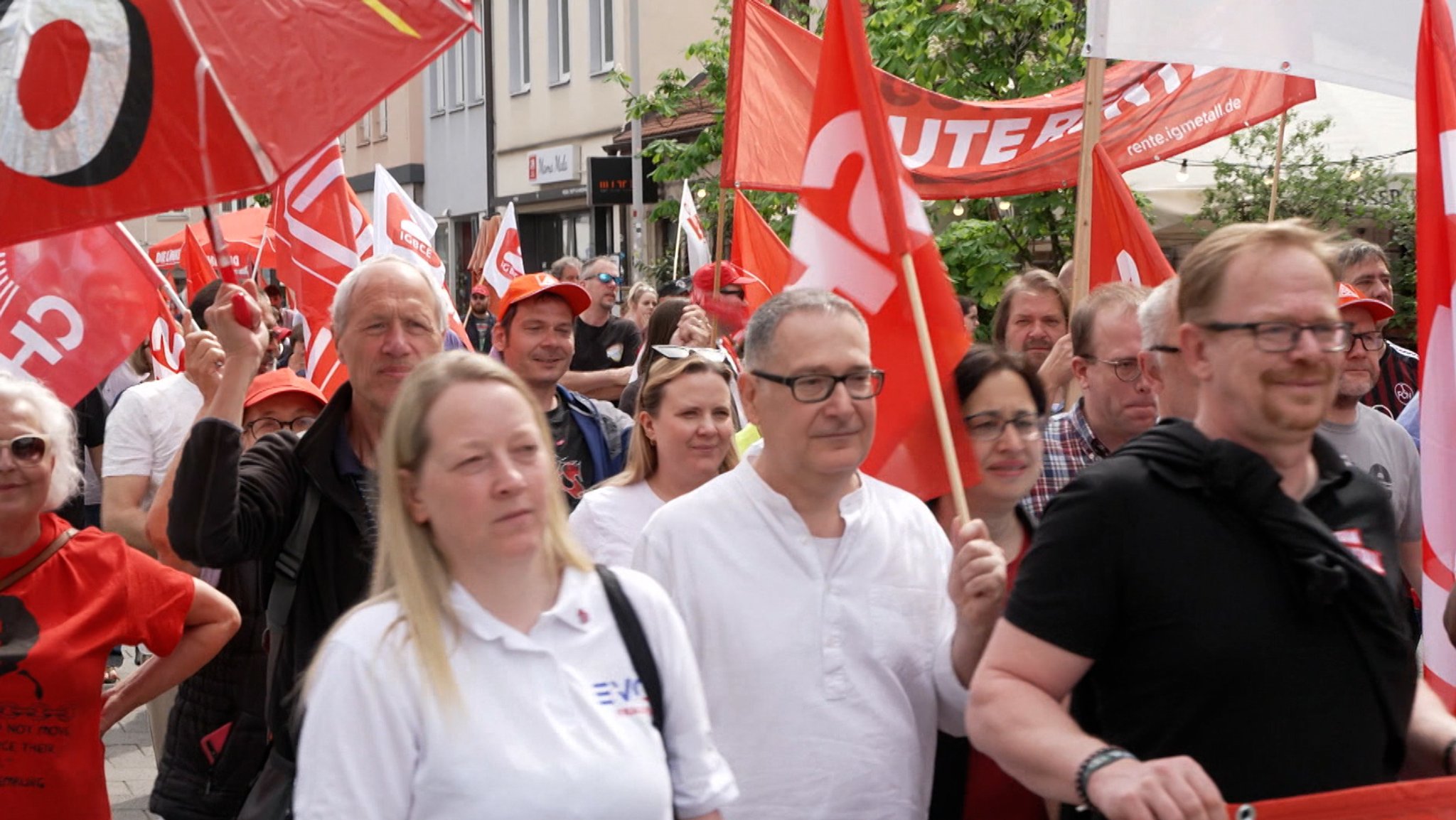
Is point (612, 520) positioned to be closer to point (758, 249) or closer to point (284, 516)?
point (284, 516)

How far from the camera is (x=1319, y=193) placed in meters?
13.6

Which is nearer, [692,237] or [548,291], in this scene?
[548,291]

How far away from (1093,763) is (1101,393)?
8.21 ft

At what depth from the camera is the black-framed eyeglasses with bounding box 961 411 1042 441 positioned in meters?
4.37

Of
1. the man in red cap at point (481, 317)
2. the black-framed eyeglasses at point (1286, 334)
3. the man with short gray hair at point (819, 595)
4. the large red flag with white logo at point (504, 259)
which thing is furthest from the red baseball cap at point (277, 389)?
the man in red cap at point (481, 317)

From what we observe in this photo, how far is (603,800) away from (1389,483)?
3772mm

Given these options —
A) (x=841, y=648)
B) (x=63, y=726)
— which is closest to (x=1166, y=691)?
(x=841, y=648)

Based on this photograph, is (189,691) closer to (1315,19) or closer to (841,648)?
(841,648)

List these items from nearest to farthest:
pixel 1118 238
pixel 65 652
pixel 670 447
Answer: pixel 65 652 < pixel 670 447 < pixel 1118 238

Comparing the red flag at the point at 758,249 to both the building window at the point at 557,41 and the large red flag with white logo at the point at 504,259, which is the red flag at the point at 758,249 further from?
the building window at the point at 557,41

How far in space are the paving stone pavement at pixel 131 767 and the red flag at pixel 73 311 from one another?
161cm

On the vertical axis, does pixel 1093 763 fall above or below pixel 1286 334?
below

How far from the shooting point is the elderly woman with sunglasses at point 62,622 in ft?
13.6

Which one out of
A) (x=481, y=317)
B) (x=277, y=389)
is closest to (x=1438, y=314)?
(x=277, y=389)
